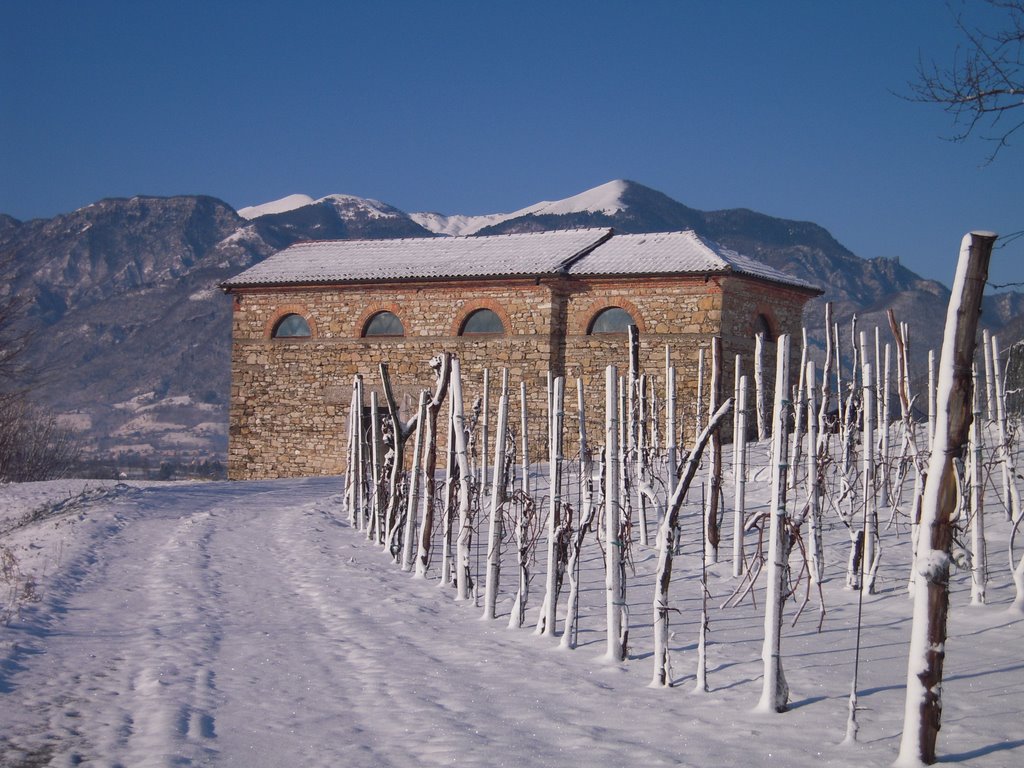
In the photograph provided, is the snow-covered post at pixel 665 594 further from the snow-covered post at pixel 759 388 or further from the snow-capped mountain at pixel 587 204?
the snow-capped mountain at pixel 587 204

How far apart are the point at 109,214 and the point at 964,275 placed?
161 metres

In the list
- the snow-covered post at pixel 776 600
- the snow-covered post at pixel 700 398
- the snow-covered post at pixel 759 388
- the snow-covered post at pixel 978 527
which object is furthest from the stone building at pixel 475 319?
the snow-covered post at pixel 776 600

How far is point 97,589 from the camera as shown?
916cm

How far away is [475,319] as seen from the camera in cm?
2119

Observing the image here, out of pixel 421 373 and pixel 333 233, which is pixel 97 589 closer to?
pixel 421 373

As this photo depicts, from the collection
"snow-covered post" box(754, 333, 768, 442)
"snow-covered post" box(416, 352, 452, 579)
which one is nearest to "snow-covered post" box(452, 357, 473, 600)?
"snow-covered post" box(416, 352, 452, 579)

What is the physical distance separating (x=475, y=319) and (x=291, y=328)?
14.6 ft

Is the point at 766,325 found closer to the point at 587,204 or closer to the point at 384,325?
the point at 384,325

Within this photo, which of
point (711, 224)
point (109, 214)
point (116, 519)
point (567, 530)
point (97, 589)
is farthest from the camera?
point (109, 214)

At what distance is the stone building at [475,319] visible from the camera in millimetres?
19609

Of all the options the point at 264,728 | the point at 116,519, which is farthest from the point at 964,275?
the point at 116,519

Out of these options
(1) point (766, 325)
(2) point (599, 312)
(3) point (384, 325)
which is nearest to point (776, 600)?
(2) point (599, 312)

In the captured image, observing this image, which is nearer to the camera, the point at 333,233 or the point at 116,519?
the point at 116,519

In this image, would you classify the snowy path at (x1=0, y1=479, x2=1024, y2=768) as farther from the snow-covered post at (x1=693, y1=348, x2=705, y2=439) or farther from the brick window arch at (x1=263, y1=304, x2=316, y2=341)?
the brick window arch at (x1=263, y1=304, x2=316, y2=341)
